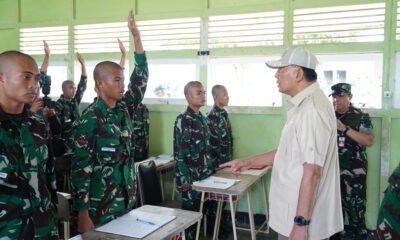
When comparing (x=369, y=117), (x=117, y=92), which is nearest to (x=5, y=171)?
(x=117, y=92)

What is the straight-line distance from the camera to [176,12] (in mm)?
4758

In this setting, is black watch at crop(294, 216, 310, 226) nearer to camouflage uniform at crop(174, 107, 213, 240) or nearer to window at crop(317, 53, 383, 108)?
camouflage uniform at crop(174, 107, 213, 240)

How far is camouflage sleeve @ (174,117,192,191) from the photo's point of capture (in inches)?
134

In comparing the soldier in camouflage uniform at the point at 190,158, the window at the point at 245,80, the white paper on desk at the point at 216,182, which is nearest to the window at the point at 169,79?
the window at the point at 245,80

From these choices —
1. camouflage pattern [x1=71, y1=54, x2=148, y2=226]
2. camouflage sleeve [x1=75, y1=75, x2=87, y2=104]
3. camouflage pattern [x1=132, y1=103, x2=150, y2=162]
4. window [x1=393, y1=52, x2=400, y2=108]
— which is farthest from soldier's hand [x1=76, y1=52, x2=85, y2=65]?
window [x1=393, y1=52, x2=400, y2=108]

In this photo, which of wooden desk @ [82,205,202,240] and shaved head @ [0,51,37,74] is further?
wooden desk @ [82,205,202,240]

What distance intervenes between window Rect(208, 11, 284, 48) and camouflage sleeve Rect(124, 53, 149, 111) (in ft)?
7.12

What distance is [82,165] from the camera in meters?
2.08

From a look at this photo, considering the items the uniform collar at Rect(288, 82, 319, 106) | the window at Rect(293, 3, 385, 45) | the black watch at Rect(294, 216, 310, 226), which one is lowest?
the black watch at Rect(294, 216, 310, 226)

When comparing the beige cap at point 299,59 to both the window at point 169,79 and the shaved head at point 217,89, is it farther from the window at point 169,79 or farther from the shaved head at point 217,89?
the window at point 169,79

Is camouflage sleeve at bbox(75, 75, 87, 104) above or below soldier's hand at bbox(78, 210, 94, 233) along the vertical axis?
above

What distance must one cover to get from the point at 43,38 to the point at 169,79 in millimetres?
2191

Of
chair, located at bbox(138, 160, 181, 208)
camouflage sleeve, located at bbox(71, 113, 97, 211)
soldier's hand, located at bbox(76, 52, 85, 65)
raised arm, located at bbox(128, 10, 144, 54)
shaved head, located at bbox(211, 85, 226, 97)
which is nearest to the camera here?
camouflage sleeve, located at bbox(71, 113, 97, 211)

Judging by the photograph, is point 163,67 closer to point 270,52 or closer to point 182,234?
point 270,52
